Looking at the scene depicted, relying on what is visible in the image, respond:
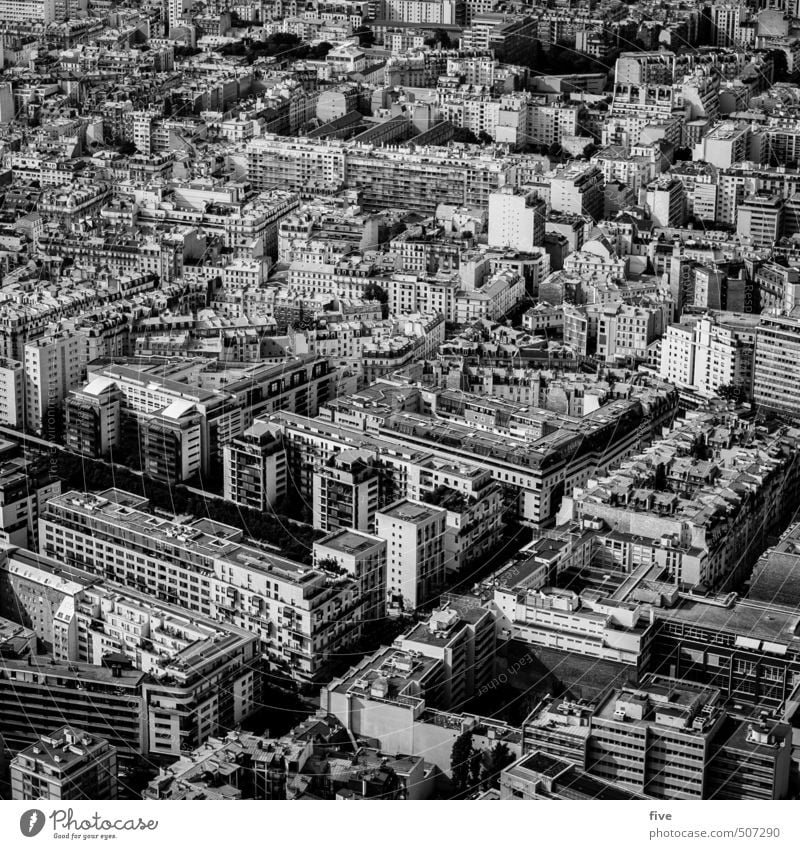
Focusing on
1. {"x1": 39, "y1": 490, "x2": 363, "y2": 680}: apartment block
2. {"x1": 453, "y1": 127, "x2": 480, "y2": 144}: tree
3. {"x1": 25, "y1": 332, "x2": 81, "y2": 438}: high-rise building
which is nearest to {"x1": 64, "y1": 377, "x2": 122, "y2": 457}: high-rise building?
{"x1": 25, "y1": 332, "x2": 81, "y2": 438}: high-rise building

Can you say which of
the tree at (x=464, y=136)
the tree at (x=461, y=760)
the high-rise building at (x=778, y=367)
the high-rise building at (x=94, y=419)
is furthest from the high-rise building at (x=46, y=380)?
the tree at (x=464, y=136)

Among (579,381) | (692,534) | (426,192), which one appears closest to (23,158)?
(426,192)

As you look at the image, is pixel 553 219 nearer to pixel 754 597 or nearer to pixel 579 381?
pixel 579 381
